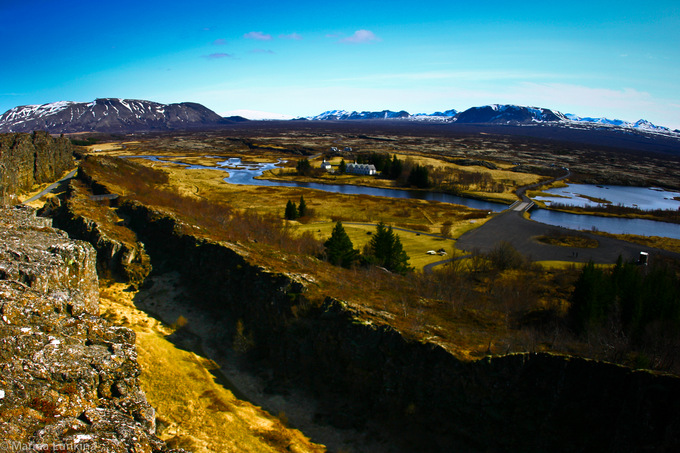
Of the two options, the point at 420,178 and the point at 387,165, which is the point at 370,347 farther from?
the point at 387,165

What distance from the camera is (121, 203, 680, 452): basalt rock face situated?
15352 millimetres

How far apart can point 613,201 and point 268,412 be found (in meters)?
117

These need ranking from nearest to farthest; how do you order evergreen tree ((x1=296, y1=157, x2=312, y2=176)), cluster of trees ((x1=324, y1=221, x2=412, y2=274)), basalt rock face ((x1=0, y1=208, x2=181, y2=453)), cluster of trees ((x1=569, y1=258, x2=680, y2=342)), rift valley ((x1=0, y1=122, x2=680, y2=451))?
basalt rock face ((x1=0, y1=208, x2=181, y2=453)) → rift valley ((x1=0, y1=122, x2=680, y2=451)) → cluster of trees ((x1=569, y1=258, x2=680, y2=342)) → cluster of trees ((x1=324, y1=221, x2=412, y2=274)) → evergreen tree ((x1=296, y1=157, x2=312, y2=176))

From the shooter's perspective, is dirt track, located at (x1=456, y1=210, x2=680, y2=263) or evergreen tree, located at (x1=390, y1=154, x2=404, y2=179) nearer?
dirt track, located at (x1=456, y1=210, x2=680, y2=263)

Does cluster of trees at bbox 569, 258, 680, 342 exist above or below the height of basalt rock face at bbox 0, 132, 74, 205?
below

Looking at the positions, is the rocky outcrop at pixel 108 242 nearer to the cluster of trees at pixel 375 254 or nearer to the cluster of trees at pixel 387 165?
the cluster of trees at pixel 375 254

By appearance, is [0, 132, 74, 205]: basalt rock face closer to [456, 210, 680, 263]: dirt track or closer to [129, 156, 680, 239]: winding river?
[129, 156, 680, 239]: winding river

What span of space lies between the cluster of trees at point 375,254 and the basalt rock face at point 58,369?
24.7m

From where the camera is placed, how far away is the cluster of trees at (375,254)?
41.1m

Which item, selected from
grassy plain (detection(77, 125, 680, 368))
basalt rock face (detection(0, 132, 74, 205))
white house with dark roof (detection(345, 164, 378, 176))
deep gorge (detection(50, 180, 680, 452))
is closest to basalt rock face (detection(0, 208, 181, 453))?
deep gorge (detection(50, 180, 680, 452))

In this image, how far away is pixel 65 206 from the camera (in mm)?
40312

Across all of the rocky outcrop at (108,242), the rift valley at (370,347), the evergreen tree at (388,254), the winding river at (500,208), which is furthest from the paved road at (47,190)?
the evergreen tree at (388,254)

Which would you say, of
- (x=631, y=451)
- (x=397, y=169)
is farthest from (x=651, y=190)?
(x=631, y=451)

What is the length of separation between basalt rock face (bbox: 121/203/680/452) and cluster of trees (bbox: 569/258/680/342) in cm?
1242
